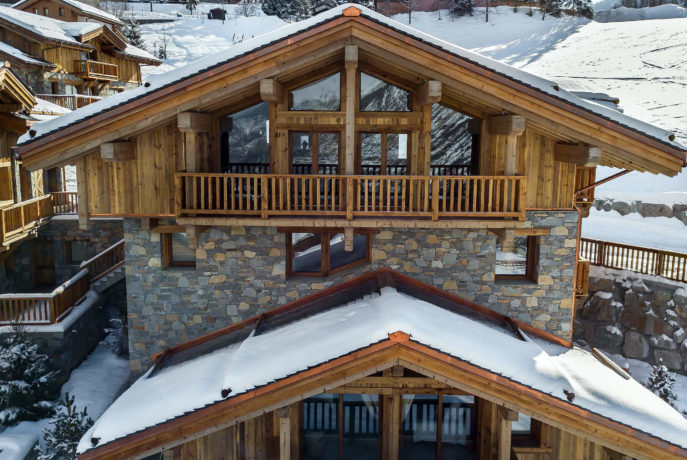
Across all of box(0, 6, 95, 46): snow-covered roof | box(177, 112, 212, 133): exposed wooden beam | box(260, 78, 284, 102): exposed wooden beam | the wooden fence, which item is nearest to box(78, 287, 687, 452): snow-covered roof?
box(177, 112, 212, 133): exposed wooden beam

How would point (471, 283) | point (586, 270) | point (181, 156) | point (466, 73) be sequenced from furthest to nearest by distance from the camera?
point (586, 270)
point (471, 283)
point (181, 156)
point (466, 73)

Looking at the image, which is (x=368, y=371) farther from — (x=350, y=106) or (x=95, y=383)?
(x=95, y=383)

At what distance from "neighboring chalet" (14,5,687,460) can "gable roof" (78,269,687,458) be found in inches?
1.7

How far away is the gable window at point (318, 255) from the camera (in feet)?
44.3

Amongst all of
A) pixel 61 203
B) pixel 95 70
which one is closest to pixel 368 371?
pixel 61 203

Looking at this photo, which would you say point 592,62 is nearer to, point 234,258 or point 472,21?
point 472,21

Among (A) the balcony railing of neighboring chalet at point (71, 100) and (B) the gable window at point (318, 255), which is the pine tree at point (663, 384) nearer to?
(B) the gable window at point (318, 255)

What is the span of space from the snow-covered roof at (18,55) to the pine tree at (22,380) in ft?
57.9

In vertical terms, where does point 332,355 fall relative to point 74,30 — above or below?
below

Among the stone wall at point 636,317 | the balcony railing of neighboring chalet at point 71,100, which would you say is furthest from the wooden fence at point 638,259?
the balcony railing of neighboring chalet at point 71,100

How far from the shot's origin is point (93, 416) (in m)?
14.2

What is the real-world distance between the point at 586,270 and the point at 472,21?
133 ft

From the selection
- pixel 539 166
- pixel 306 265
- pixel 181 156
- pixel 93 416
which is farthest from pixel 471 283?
pixel 93 416

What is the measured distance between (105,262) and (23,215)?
308 centimetres
